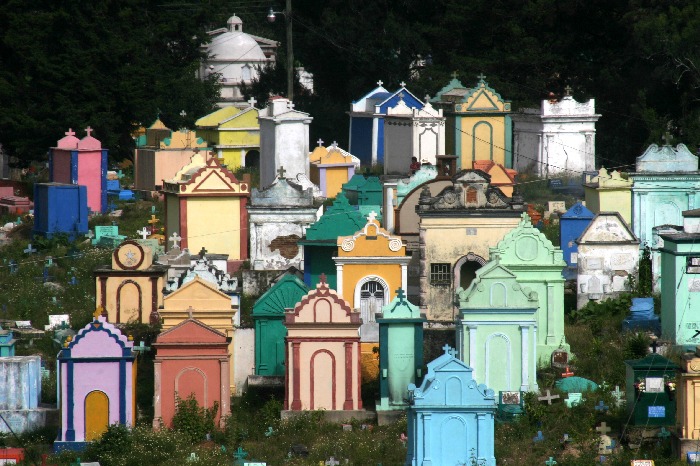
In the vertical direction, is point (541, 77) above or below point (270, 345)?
above

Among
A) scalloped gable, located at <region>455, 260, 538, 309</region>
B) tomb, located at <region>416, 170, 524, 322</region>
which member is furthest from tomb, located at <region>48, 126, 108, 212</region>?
scalloped gable, located at <region>455, 260, 538, 309</region>

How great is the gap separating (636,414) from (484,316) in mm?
2882

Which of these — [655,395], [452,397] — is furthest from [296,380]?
[655,395]

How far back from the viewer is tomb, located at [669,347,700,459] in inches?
924

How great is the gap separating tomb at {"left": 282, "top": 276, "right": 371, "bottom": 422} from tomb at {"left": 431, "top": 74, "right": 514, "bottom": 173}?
53.1 ft

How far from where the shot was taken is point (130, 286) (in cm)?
2959

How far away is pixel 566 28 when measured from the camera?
47.8m

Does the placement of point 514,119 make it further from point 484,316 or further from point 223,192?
point 484,316

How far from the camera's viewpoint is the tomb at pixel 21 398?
25.5 meters

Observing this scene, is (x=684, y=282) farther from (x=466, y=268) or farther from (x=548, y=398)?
(x=466, y=268)

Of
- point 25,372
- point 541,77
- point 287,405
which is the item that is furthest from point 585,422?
point 541,77

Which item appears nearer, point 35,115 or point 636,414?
point 636,414

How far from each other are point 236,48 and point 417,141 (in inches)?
971

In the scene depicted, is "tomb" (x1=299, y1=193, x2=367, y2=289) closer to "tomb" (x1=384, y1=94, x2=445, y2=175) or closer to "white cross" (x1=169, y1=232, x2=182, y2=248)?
"white cross" (x1=169, y1=232, x2=182, y2=248)
